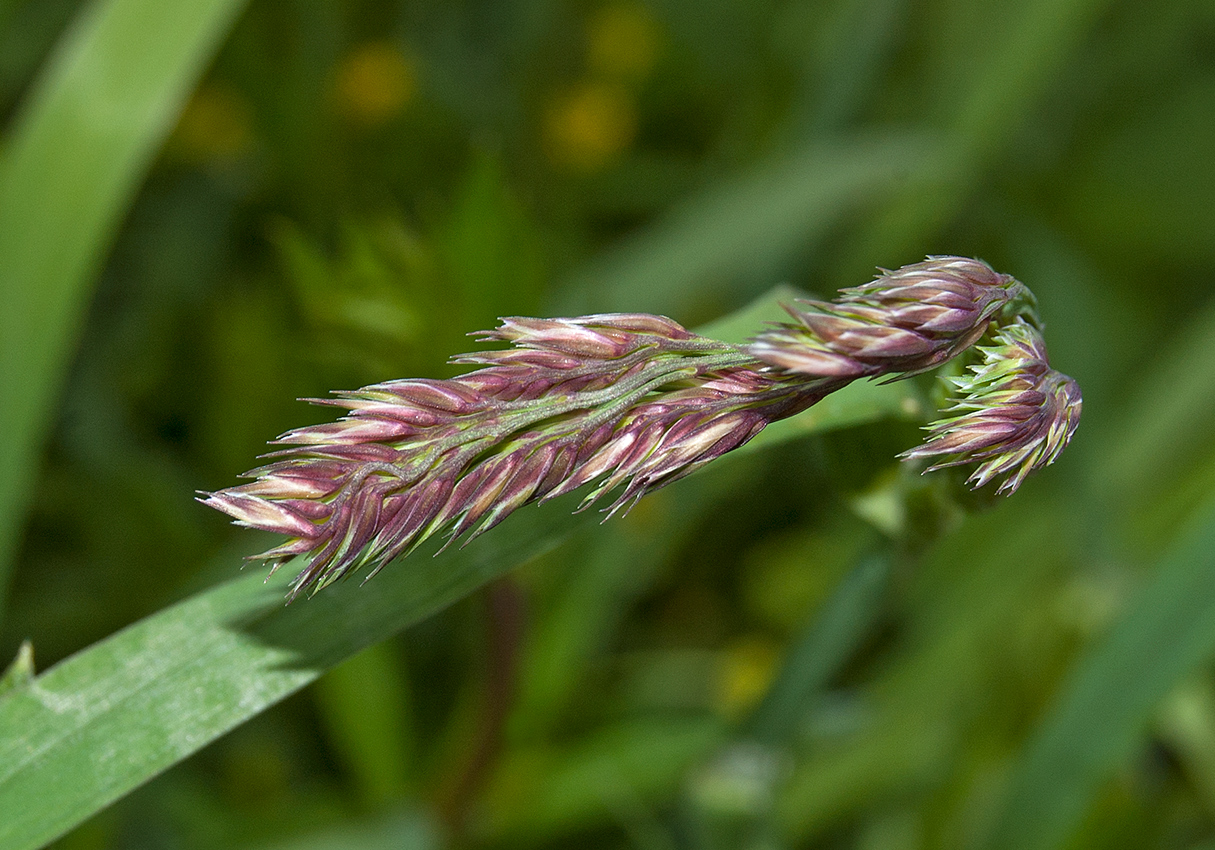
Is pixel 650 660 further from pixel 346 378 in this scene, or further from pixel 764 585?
pixel 346 378

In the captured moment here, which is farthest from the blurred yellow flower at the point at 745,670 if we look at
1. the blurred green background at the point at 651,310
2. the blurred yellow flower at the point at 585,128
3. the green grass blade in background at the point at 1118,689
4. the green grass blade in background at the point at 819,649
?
the blurred yellow flower at the point at 585,128

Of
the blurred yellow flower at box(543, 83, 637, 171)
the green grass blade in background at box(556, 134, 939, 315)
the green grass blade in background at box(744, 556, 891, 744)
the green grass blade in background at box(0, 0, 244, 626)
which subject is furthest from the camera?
the blurred yellow flower at box(543, 83, 637, 171)

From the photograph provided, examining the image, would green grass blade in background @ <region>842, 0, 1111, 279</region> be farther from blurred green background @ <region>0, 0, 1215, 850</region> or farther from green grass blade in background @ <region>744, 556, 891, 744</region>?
green grass blade in background @ <region>744, 556, 891, 744</region>

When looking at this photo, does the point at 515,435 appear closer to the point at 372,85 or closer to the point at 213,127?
the point at 372,85

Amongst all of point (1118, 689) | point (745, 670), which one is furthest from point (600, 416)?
point (745, 670)

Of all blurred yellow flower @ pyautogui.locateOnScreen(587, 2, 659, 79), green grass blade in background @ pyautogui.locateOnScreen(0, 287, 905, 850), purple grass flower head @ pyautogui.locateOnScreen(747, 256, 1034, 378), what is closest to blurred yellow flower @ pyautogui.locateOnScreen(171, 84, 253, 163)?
blurred yellow flower @ pyautogui.locateOnScreen(587, 2, 659, 79)

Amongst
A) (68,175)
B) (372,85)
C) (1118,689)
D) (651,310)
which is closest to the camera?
(1118,689)

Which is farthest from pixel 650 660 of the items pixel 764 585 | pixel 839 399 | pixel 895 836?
pixel 839 399
